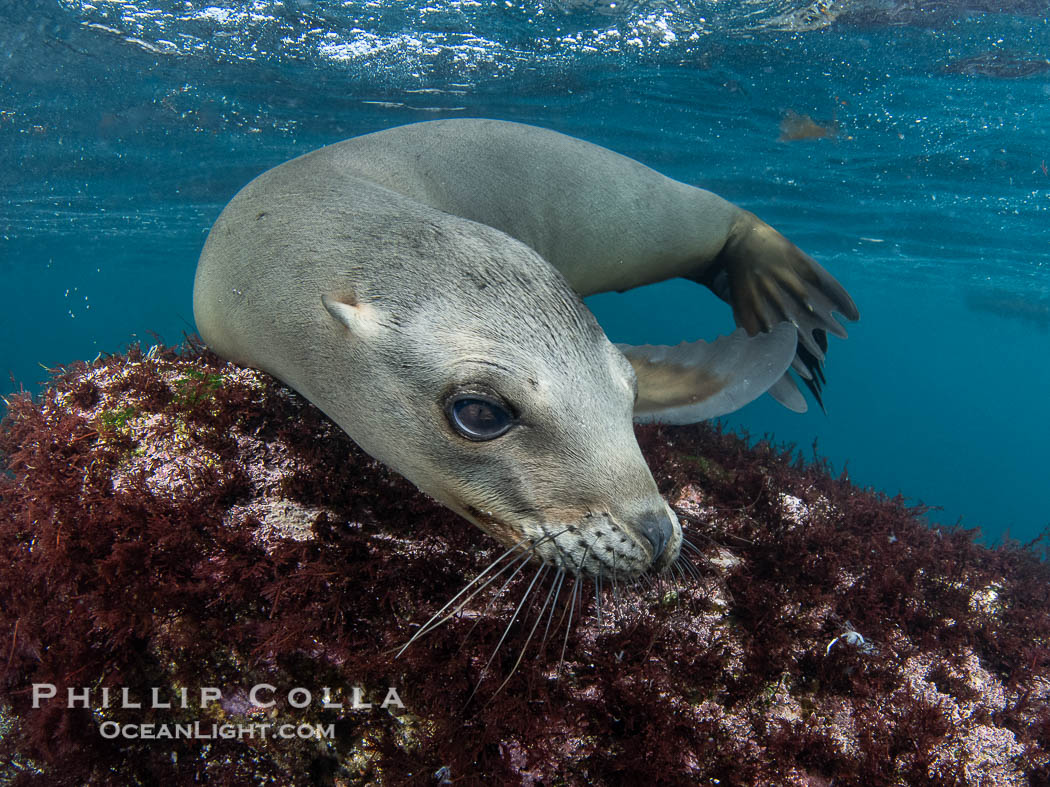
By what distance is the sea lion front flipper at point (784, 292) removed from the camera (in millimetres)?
4320

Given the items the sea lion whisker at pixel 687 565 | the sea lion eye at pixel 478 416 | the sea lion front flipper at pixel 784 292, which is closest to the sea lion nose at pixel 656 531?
the sea lion eye at pixel 478 416

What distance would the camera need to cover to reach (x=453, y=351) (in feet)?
6.23

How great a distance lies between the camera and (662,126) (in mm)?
13891

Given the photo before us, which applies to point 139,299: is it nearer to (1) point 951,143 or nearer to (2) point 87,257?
(2) point 87,257

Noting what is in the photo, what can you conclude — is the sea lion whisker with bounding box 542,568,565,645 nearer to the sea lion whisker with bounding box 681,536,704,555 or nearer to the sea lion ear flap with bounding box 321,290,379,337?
the sea lion whisker with bounding box 681,536,704,555

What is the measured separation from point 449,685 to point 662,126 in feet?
47.0

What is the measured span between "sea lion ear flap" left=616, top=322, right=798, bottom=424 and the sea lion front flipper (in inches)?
22.0

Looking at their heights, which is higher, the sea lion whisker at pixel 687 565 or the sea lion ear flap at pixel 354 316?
the sea lion ear flap at pixel 354 316

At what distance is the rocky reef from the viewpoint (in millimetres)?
2025

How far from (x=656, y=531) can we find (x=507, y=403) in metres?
0.61

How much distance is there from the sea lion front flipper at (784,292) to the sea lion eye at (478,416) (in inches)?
117

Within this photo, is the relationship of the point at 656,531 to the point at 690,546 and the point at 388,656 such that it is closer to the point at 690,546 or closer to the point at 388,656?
the point at 690,546

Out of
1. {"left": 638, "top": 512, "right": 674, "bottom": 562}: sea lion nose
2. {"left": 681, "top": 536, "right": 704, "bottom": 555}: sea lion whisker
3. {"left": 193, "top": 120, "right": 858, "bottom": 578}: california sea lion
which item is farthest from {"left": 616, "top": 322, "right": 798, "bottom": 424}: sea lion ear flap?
{"left": 638, "top": 512, "right": 674, "bottom": 562}: sea lion nose

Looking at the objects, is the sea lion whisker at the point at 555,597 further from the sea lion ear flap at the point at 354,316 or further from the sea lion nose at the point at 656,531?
the sea lion ear flap at the point at 354,316
